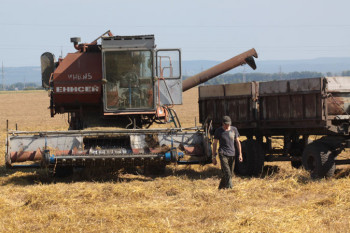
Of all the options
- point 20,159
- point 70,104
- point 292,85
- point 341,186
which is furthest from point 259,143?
point 20,159

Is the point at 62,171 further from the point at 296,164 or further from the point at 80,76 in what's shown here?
the point at 296,164

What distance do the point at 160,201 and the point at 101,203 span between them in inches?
37.1

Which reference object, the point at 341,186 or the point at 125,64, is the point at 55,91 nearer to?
the point at 125,64

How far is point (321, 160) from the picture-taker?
39.5ft

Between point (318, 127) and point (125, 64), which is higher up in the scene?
point (125, 64)

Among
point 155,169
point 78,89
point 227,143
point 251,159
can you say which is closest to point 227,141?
point 227,143

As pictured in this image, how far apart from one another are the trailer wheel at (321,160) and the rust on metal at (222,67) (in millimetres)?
5043

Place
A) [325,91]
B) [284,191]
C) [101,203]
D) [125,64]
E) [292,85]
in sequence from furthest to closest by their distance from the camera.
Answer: [125,64], [292,85], [325,91], [284,191], [101,203]

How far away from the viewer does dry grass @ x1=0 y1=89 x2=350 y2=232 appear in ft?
26.2

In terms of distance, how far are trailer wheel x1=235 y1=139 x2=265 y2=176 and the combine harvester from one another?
3.91 feet

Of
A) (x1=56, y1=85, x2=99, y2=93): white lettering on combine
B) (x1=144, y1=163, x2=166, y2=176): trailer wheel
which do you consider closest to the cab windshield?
(x1=56, y1=85, x2=99, y2=93): white lettering on combine

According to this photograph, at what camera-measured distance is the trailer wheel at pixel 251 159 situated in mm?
13594

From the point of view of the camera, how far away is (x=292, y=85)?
1271 cm

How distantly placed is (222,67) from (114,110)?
4.20 meters
